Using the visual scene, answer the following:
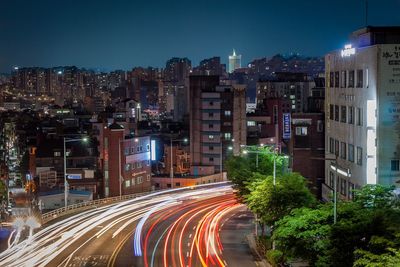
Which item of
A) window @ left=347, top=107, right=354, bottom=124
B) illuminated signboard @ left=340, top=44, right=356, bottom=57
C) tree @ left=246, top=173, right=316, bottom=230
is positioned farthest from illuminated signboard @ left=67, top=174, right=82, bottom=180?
tree @ left=246, top=173, right=316, bottom=230

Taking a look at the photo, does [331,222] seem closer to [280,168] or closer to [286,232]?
[286,232]

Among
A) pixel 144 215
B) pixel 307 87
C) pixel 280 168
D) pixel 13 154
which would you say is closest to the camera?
pixel 280 168

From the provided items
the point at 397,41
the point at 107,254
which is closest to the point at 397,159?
the point at 397,41

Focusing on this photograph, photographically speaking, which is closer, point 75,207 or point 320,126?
point 320,126

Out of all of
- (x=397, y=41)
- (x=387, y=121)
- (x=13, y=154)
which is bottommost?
(x=13, y=154)

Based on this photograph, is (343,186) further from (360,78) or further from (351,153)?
(360,78)

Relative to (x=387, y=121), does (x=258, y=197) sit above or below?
below

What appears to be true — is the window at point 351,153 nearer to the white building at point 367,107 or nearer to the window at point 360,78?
the white building at point 367,107

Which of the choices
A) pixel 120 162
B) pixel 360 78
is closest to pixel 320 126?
pixel 360 78
